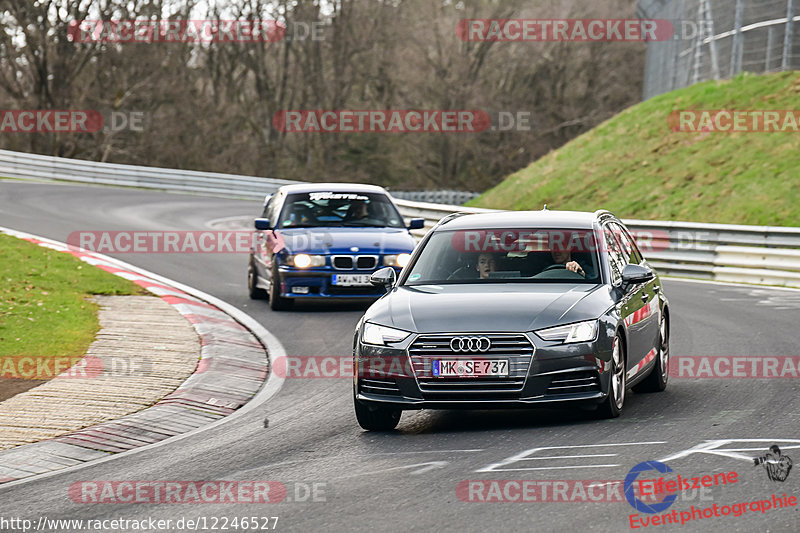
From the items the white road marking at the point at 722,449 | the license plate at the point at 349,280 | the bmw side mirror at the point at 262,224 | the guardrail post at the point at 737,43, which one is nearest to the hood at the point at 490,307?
the white road marking at the point at 722,449

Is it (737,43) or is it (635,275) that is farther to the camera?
(737,43)

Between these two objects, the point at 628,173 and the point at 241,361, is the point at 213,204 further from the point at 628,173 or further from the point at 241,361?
the point at 241,361

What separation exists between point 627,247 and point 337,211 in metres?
7.00

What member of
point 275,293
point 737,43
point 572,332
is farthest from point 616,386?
point 737,43

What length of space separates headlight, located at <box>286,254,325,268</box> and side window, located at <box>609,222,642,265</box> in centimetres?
589

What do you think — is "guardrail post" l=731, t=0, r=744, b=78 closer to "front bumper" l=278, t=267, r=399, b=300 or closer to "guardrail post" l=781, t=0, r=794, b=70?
"guardrail post" l=781, t=0, r=794, b=70

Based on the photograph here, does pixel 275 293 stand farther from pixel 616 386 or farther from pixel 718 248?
pixel 718 248

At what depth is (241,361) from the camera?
11961 millimetres

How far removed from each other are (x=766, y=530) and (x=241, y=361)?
7.20 meters

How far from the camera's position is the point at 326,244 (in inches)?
619

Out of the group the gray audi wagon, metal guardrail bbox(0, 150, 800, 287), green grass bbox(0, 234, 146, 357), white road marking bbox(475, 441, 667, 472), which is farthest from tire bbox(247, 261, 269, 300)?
white road marking bbox(475, 441, 667, 472)

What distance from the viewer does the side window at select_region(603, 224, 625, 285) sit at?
9227 mm

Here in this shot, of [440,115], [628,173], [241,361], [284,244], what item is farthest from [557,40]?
[241,361]

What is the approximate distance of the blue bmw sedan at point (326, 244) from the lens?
15.6 metres
